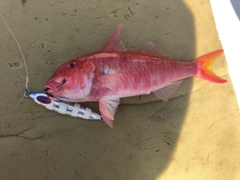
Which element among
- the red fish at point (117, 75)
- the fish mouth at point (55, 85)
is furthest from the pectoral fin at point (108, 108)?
the fish mouth at point (55, 85)

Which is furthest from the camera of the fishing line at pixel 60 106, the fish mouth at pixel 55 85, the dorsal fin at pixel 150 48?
the dorsal fin at pixel 150 48

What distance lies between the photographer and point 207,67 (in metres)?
1.99

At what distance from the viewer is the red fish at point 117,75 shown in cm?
174

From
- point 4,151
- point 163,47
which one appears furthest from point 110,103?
point 4,151

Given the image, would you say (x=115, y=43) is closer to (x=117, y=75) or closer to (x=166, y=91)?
(x=117, y=75)

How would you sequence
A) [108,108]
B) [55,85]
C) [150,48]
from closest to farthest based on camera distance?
[55,85] < [108,108] < [150,48]

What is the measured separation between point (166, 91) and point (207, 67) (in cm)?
34

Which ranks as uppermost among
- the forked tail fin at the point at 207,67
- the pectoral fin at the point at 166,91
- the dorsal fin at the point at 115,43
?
the dorsal fin at the point at 115,43

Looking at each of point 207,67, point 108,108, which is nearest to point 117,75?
point 108,108

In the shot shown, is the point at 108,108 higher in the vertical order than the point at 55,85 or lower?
lower

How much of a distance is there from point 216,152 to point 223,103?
0.38 metres

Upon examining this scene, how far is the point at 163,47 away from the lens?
212 centimetres

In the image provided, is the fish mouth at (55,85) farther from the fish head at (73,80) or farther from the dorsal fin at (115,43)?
the dorsal fin at (115,43)

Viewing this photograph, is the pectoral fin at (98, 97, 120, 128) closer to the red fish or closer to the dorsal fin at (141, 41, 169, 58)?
the red fish
